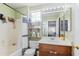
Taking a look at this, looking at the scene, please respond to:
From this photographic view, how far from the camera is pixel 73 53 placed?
155cm

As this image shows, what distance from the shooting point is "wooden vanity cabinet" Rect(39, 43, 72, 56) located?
1558 millimetres

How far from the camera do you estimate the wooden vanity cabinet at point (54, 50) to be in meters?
1.56

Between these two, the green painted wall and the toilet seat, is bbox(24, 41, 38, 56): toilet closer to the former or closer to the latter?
the toilet seat

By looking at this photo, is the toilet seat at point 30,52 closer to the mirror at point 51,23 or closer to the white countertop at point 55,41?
the white countertop at point 55,41

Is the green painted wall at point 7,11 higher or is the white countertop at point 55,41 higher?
the green painted wall at point 7,11

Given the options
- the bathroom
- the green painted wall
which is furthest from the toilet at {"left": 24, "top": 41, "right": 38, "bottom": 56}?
the green painted wall

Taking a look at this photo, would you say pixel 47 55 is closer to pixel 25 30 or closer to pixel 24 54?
pixel 24 54

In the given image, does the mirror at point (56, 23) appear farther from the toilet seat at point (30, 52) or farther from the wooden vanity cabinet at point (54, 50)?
the toilet seat at point (30, 52)

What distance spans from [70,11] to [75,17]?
105 mm

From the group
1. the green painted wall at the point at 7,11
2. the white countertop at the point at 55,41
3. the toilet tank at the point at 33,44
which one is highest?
the green painted wall at the point at 7,11

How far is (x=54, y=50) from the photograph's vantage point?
1.58 metres

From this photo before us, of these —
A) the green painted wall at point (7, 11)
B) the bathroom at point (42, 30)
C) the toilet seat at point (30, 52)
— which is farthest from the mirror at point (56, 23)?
the green painted wall at point (7, 11)

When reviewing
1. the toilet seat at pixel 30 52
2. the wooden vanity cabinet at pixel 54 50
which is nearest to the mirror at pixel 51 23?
the wooden vanity cabinet at pixel 54 50

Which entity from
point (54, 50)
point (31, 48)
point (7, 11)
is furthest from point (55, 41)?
point (7, 11)
